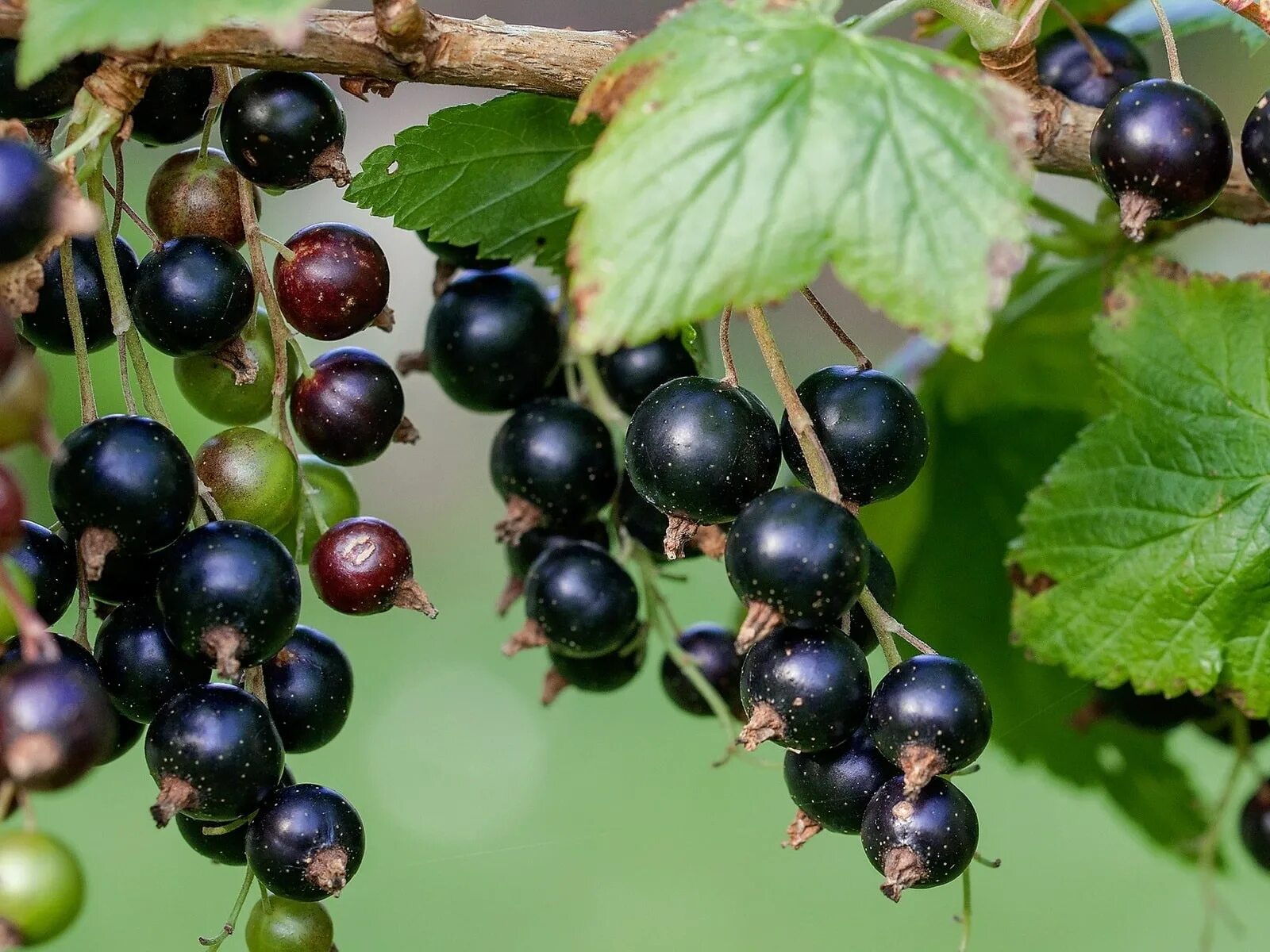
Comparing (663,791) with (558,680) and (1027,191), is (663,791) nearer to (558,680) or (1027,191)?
(558,680)

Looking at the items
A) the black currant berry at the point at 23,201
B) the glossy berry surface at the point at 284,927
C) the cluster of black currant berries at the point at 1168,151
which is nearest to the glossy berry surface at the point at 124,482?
the black currant berry at the point at 23,201

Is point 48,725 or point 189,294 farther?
point 189,294

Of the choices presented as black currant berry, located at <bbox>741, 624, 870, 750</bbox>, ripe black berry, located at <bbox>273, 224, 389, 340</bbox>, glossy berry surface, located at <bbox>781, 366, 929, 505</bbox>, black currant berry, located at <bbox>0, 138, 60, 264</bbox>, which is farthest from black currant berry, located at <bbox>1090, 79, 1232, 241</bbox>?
black currant berry, located at <bbox>0, 138, 60, 264</bbox>

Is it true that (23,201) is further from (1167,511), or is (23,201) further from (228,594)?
(1167,511)

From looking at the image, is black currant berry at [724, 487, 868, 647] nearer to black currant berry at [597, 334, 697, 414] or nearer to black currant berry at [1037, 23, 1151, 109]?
black currant berry at [597, 334, 697, 414]

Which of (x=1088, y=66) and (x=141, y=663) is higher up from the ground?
(x=1088, y=66)

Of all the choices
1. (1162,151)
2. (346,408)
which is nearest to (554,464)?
(346,408)
